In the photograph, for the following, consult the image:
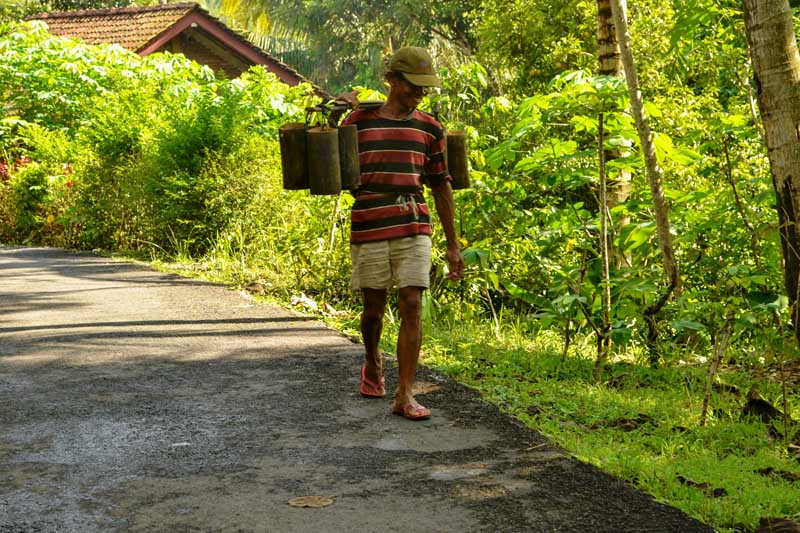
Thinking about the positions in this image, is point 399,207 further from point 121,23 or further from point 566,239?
point 121,23

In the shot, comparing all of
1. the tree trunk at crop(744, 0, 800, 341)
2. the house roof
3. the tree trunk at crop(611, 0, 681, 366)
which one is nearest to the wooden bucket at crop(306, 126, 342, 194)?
the tree trunk at crop(744, 0, 800, 341)

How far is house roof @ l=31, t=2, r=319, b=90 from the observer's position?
101 feet

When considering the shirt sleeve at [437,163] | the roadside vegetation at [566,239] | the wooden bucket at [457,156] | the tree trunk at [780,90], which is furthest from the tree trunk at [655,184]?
the shirt sleeve at [437,163]

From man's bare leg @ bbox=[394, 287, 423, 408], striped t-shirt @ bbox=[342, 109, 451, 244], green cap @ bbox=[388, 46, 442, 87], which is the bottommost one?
man's bare leg @ bbox=[394, 287, 423, 408]

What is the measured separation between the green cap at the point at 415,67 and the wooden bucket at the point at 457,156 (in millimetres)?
751

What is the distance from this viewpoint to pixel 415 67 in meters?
6.32

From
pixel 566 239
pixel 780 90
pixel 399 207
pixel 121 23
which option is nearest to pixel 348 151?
pixel 399 207

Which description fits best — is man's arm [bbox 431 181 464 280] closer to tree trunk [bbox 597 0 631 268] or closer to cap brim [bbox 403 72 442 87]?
cap brim [bbox 403 72 442 87]

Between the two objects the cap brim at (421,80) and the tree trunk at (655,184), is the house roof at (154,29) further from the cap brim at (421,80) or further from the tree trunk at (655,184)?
the cap brim at (421,80)

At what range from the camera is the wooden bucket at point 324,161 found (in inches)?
250

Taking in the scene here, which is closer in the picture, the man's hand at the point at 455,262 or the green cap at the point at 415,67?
the green cap at the point at 415,67

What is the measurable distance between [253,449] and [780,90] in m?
3.58

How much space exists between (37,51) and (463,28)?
23029 millimetres

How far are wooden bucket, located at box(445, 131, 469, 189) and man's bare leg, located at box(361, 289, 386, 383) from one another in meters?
0.85
